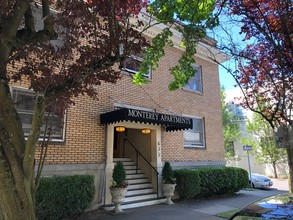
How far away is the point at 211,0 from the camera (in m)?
6.22

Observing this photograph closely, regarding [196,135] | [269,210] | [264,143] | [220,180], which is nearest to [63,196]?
[269,210]

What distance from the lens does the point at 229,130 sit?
96.7 feet

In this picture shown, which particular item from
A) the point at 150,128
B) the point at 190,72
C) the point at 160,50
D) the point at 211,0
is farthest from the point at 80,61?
the point at 150,128

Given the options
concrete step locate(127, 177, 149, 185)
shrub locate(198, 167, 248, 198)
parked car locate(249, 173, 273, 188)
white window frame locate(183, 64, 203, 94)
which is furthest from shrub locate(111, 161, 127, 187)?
parked car locate(249, 173, 273, 188)

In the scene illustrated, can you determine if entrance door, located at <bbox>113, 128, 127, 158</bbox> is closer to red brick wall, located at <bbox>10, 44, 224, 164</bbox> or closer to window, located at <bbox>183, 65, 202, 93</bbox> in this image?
red brick wall, located at <bbox>10, 44, 224, 164</bbox>

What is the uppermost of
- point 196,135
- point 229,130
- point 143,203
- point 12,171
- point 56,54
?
point 229,130

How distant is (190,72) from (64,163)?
16.5 ft

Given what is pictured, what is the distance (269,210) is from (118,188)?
6368mm

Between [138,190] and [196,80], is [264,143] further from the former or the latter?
[138,190]

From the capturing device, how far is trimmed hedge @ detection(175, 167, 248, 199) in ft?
36.4

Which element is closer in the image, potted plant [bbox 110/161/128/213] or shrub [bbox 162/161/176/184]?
potted plant [bbox 110/161/128/213]

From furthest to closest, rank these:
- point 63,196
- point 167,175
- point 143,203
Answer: point 167,175 < point 143,203 < point 63,196

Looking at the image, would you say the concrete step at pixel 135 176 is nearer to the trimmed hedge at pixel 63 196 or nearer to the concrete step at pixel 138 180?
the concrete step at pixel 138 180

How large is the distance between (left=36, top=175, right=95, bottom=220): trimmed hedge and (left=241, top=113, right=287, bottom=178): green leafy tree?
2110 centimetres
